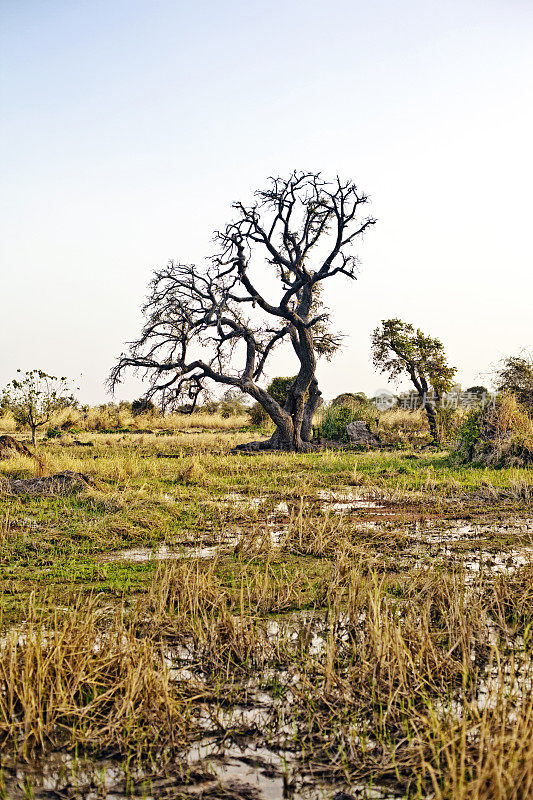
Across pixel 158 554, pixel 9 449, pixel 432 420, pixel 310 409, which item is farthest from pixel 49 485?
pixel 432 420

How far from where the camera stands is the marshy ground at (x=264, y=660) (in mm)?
3205

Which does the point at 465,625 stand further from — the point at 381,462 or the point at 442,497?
the point at 381,462

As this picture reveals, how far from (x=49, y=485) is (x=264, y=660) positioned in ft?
28.6

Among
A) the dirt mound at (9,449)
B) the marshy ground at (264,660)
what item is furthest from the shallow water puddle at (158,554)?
the dirt mound at (9,449)

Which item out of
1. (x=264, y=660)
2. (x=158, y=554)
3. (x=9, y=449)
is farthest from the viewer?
(x=9, y=449)

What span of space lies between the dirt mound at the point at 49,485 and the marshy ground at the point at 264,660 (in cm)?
264

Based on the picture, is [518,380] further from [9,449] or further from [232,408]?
[232,408]

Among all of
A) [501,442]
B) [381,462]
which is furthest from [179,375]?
[501,442]

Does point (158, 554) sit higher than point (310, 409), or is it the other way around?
point (310, 409)

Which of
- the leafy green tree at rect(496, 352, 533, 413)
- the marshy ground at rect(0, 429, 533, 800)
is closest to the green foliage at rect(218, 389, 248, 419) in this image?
the leafy green tree at rect(496, 352, 533, 413)

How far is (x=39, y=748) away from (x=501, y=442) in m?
16.5

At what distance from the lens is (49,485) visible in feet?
40.2

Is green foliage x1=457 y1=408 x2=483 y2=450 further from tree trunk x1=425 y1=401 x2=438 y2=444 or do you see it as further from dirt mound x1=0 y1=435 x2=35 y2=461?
dirt mound x1=0 y1=435 x2=35 y2=461

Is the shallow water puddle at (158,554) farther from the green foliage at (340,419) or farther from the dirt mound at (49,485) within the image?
the green foliage at (340,419)
